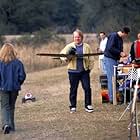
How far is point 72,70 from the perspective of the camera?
42.5 feet

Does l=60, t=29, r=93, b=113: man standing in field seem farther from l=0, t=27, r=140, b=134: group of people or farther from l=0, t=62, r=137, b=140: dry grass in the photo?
l=0, t=62, r=137, b=140: dry grass

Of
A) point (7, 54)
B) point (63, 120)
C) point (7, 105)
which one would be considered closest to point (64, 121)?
point (63, 120)

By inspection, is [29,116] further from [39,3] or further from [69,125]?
[39,3]

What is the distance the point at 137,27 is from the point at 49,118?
83.9 ft

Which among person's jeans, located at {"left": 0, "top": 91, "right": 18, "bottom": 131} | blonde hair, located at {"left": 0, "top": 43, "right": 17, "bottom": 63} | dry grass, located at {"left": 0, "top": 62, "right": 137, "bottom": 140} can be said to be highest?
blonde hair, located at {"left": 0, "top": 43, "right": 17, "bottom": 63}

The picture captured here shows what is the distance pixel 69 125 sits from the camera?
1177 centimetres

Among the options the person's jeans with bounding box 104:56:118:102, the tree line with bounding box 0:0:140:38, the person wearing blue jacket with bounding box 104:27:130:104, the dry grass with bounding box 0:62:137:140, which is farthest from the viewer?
the tree line with bounding box 0:0:140:38

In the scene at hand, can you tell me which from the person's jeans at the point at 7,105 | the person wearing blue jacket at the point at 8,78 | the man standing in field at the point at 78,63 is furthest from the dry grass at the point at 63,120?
the man standing in field at the point at 78,63

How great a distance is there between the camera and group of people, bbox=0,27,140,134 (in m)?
11.0

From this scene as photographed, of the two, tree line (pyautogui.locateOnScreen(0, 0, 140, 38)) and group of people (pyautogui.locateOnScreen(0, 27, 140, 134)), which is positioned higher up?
tree line (pyautogui.locateOnScreen(0, 0, 140, 38))

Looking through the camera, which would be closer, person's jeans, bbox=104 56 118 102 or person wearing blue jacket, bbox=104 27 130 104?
person wearing blue jacket, bbox=104 27 130 104

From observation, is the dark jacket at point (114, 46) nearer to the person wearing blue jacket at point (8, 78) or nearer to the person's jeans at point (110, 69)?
the person's jeans at point (110, 69)

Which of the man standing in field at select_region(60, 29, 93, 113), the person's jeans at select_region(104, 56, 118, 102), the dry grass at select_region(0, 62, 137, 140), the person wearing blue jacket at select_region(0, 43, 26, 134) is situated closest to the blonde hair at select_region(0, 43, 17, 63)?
the person wearing blue jacket at select_region(0, 43, 26, 134)

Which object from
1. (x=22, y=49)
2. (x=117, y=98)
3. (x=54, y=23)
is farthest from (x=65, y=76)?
(x=54, y=23)
